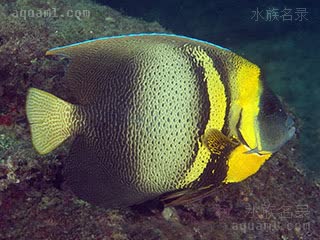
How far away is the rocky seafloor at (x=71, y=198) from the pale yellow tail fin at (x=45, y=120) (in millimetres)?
504

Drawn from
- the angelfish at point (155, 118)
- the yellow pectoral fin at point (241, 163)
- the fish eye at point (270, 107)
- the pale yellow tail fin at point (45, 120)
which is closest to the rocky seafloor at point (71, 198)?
the yellow pectoral fin at point (241, 163)

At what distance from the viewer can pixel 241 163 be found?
123 centimetres

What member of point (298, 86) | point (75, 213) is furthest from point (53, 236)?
point (298, 86)

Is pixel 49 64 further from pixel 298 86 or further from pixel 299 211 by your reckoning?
pixel 298 86

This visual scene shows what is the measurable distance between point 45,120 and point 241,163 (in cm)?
68

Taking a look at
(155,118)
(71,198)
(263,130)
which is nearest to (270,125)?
(263,130)

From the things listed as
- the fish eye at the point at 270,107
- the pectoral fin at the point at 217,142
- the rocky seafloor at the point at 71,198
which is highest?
the fish eye at the point at 270,107

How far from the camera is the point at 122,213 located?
1690 millimetres

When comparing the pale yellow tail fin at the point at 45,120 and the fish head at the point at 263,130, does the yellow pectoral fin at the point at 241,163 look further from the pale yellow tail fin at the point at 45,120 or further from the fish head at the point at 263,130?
the pale yellow tail fin at the point at 45,120

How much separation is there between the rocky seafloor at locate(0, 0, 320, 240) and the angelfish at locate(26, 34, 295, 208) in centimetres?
21

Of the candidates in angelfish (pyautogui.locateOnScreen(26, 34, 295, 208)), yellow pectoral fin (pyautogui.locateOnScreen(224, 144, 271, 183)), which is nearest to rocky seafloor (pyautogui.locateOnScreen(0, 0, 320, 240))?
yellow pectoral fin (pyautogui.locateOnScreen(224, 144, 271, 183))

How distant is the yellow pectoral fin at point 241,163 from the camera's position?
121 cm

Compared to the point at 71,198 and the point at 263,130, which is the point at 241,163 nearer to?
the point at 263,130

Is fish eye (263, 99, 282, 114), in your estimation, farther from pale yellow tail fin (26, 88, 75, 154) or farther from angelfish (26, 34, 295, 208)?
pale yellow tail fin (26, 88, 75, 154)
